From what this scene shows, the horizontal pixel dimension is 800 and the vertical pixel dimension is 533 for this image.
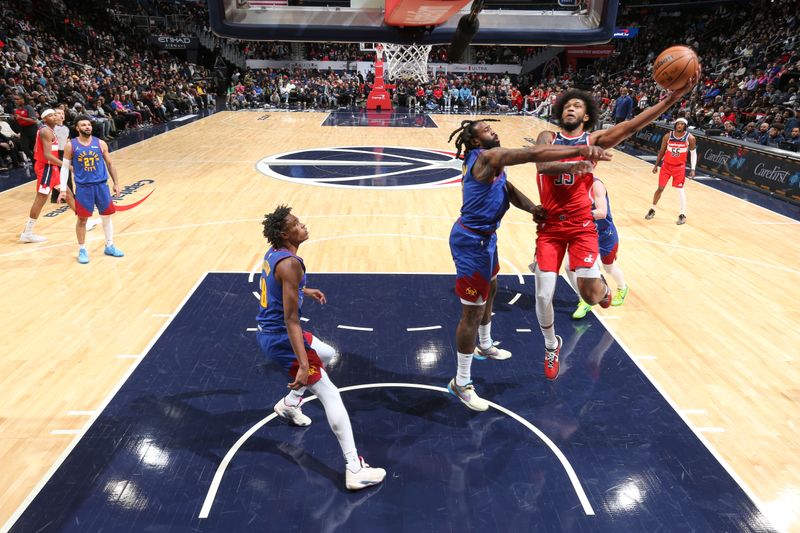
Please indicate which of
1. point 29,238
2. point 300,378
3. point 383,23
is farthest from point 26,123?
point 300,378

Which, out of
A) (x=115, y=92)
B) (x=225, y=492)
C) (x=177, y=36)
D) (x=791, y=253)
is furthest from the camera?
(x=177, y=36)

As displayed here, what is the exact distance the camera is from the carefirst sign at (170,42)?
29688 mm

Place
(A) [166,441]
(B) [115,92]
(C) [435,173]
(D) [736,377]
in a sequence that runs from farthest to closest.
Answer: (B) [115,92] → (C) [435,173] → (D) [736,377] → (A) [166,441]

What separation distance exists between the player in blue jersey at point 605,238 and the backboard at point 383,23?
70.6 inches

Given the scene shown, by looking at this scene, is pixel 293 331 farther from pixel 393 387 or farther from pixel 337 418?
pixel 393 387

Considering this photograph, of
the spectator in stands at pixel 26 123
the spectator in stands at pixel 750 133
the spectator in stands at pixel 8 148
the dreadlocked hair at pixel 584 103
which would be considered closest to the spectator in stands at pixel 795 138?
the spectator in stands at pixel 750 133

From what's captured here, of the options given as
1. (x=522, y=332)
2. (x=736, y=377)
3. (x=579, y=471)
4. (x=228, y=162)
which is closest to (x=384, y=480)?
(x=579, y=471)

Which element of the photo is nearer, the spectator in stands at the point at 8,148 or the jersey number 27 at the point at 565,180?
the jersey number 27 at the point at 565,180

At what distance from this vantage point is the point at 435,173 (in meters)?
12.2

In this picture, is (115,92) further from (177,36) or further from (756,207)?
(756,207)

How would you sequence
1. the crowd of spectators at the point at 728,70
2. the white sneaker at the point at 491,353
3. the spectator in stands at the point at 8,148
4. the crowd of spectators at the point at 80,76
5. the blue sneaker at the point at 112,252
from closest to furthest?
the white sneaker at the point at 491,353
the blue sneaker at the point at 112,252
the spectator in stands at the point at 8,148
the crowd of spectators at the point at 80,76
the crowd of spectators at the point at 728,70

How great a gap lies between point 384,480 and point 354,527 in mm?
413

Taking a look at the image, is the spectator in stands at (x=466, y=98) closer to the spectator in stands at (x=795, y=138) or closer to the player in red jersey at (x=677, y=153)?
the spectator in stands at (x=795, y=138)

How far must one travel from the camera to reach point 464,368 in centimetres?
409
